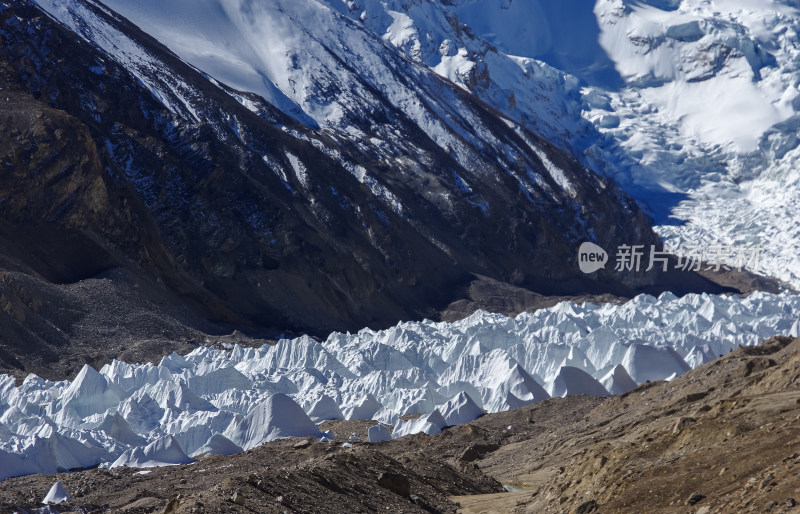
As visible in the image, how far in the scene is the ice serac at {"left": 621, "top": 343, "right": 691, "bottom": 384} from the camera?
44.9m

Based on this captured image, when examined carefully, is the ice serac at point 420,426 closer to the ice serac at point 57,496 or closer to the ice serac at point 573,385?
the ice serac at point 573,385

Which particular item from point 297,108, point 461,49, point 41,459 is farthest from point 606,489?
point 461,49

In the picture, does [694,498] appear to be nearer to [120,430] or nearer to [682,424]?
[682,424]

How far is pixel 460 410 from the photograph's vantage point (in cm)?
3806

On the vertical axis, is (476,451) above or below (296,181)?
below

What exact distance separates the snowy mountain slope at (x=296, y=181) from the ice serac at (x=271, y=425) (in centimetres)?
A: 3750

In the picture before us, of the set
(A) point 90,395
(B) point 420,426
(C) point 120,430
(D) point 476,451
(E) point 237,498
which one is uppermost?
(A) point 90,395

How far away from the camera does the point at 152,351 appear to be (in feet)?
181

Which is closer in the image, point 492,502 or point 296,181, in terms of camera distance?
point 492,502

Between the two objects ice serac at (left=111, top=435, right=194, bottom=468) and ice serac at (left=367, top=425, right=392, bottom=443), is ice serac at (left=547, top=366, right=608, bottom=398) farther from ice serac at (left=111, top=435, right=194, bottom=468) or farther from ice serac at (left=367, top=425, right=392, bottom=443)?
ice serac at (left=111, top=435, right=194, bottom=468)

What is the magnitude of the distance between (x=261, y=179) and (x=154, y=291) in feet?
80.6

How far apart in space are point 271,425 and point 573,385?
15367mm

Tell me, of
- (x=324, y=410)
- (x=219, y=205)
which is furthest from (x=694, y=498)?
(x=219, y=205)

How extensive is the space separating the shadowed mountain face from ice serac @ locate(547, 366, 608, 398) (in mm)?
24367
